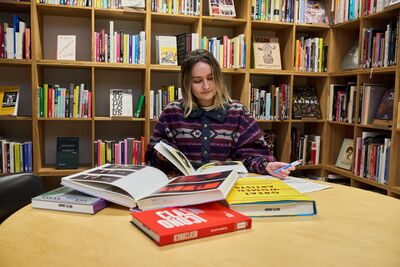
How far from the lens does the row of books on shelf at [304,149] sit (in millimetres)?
3301

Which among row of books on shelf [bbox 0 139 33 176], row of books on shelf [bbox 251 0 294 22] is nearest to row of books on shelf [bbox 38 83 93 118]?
row of books on shelf [bbox 0 139 33 176]

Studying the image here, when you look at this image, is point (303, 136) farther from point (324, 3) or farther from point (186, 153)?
point (186, 153)

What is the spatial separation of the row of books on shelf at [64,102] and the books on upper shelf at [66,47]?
0.72ft

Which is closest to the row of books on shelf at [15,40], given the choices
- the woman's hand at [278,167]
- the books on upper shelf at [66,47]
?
the books on upper shelf at [66,47]

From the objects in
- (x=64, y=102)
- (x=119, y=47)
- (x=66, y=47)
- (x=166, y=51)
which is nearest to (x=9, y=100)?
(x=64, y=102)

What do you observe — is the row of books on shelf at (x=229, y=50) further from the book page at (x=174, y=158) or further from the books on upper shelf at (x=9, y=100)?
the book page at (x=174, y=158)

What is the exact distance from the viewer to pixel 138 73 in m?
3.18

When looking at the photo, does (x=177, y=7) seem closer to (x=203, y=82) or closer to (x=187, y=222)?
(x=203, y=82)

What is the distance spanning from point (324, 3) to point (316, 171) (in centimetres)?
157

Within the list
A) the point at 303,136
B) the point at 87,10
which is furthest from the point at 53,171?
the point at 303,136

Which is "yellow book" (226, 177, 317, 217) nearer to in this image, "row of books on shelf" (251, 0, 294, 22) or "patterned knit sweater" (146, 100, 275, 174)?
"patterned knit sweater" (146, 100, 275, 174)

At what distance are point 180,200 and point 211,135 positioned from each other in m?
0.95

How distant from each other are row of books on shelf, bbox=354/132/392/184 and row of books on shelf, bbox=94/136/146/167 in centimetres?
174

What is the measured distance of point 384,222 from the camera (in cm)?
98
